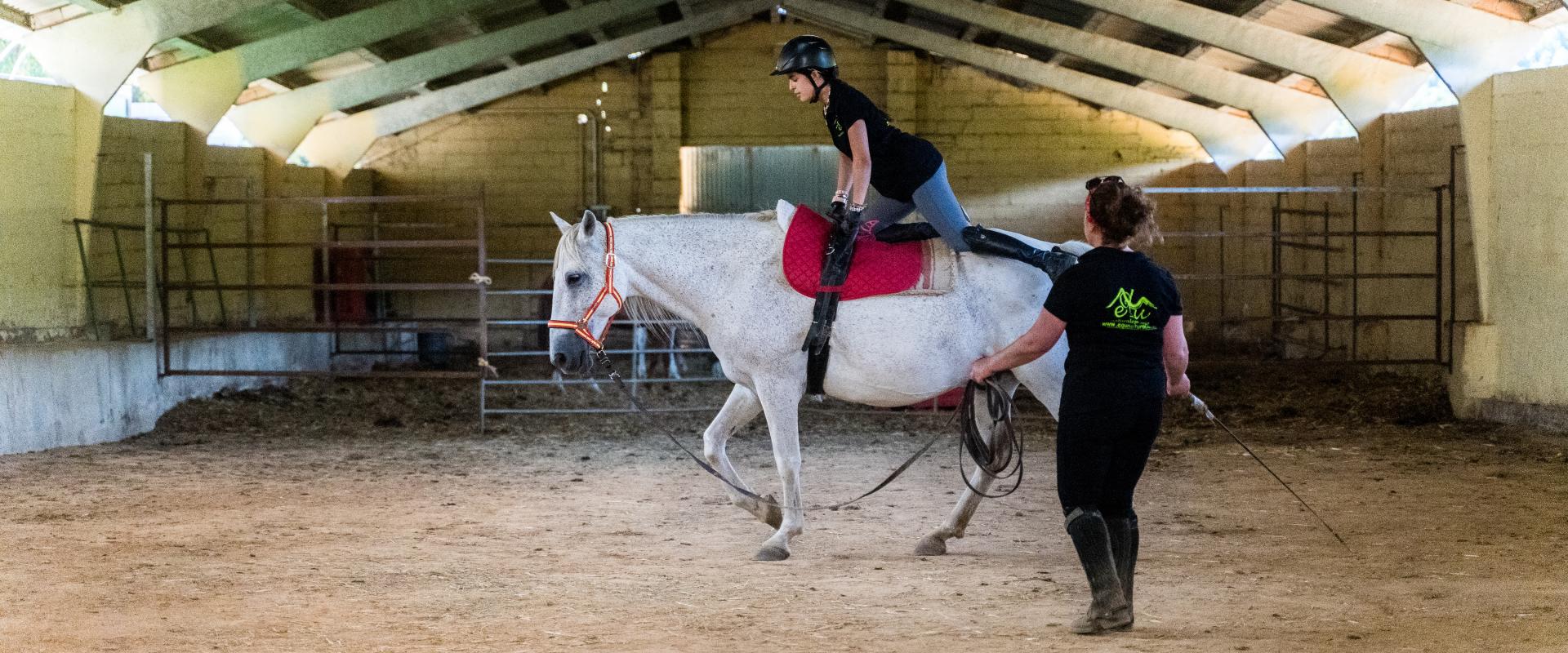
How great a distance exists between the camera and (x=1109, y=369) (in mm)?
3572

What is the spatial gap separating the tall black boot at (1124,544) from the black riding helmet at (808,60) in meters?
1.93

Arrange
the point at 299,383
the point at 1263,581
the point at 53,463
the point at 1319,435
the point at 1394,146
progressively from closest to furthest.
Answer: the point at 1263,581 → the point at 53,463 → the point at 1319,435 → the point at 1394,146 → the point at 299,383

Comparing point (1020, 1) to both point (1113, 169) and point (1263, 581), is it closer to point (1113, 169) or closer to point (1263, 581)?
point (1113, 169)

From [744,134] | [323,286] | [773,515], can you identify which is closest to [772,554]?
[773,515]

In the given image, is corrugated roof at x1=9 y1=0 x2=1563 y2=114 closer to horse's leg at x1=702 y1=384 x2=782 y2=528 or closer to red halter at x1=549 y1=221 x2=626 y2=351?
horse's leg at x1=702 y1=384 x2=782 y2=528

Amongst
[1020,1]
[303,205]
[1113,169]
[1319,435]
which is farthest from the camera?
[1113,169]

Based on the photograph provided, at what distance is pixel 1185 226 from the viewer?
16828mm

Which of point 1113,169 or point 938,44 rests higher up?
point 938,44

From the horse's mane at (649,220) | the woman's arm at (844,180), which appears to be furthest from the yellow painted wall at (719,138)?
the woman's arm at (844,180)

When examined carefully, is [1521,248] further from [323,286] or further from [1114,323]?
[323,286]

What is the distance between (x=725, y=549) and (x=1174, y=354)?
7.12ft

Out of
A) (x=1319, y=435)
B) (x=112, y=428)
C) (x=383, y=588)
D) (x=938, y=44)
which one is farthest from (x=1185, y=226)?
(x=383, y=588)

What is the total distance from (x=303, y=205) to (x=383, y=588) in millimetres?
10578

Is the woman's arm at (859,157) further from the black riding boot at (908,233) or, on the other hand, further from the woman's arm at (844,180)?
the black riding boot at (908,233)
